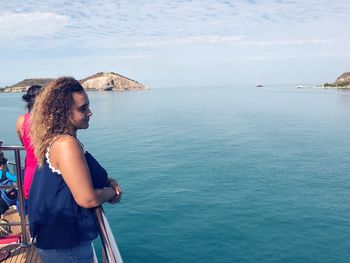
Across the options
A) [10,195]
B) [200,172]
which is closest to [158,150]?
[200,172]

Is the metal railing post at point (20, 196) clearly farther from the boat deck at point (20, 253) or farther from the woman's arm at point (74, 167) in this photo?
the woman's arm at point (74, 167)

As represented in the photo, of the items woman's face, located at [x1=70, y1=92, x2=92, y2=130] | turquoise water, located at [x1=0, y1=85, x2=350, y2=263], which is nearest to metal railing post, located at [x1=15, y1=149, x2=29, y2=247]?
woman's face, located at [x1=70, y1=92, x2=92, y2=130]

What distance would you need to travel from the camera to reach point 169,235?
534 inches

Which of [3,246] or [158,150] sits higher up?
[3,246]

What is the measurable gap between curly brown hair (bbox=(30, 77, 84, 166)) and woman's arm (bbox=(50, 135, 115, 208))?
0.53ft

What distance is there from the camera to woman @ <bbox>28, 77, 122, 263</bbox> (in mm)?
2416

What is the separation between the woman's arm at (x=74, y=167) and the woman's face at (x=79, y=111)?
1.05 feet

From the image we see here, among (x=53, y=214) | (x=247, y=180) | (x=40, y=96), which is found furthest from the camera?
(x=247, y=180)

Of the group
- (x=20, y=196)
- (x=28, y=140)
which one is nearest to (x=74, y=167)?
(x=28, y=140)

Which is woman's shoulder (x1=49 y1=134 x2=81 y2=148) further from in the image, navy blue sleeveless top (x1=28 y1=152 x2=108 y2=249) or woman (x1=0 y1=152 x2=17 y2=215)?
woman (x1=0 y1=152 x2=17 y2=215)

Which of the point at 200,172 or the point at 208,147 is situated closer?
the point at 200,172

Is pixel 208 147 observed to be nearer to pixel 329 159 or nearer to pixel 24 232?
pixel 329 159

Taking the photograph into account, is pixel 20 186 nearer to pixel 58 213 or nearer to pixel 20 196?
pixel 20 196

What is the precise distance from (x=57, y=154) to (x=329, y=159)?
83.2 ft
